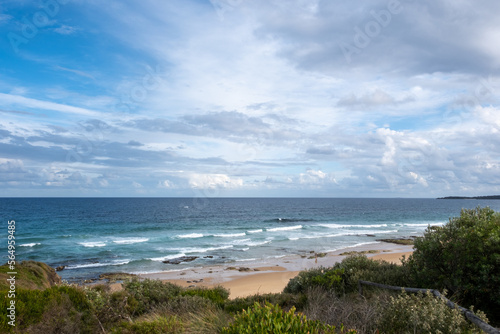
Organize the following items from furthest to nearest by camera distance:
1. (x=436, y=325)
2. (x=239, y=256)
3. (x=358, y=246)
→ (x=358, y=246) → (x=239, y=256) → (x=436, y=325)

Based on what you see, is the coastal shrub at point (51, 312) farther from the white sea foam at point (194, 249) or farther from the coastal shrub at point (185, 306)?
the white sea foam at point (194, 249)

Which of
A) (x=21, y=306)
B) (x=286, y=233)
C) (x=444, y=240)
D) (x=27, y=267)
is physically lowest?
(x=286, y=233)

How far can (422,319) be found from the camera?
16.3 ft

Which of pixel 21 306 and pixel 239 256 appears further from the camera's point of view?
pixel 239 256

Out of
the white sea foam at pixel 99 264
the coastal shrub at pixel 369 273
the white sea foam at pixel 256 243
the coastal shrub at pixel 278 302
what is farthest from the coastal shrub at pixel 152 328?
the white sea foam at pixel 256 243

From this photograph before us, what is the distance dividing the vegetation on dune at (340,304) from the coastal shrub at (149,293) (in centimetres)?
3

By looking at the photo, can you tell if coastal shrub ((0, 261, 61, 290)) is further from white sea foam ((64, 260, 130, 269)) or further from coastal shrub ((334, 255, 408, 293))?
white sea foam ((64, 260, 130, 269))

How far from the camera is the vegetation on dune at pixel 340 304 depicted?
4.85m

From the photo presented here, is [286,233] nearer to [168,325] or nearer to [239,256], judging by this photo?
[239,256]

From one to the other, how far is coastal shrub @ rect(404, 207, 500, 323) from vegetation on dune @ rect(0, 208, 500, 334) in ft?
0.06

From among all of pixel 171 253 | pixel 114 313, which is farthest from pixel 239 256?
pixel 114 313

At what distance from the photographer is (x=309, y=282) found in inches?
408

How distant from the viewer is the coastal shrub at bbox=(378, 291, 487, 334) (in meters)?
4.78

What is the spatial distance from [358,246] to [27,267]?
31.2 metres
